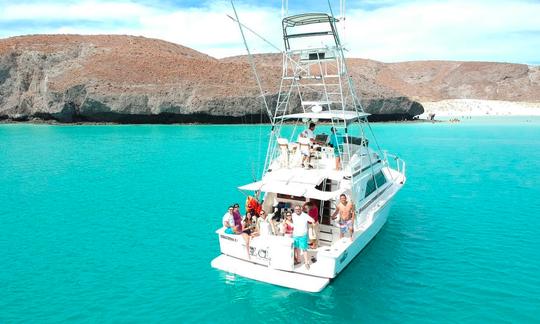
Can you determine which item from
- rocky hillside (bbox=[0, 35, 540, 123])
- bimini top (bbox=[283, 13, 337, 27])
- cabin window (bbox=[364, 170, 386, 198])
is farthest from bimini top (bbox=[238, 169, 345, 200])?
rocky hillside (bbox=[0, 35, 540, 123])

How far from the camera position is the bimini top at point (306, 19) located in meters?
13.3

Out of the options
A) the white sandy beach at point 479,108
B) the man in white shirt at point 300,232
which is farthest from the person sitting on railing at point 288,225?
the white sandy beach at point 479,108

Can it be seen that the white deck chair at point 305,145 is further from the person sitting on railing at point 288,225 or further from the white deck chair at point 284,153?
the person sitting on railing at point 288,225

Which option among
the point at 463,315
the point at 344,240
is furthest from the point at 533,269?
the point at 344,240

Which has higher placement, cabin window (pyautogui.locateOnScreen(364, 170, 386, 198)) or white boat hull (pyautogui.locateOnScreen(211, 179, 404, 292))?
cabin window (pyautogui.locateOnScreen(364, 170, 386, 198))

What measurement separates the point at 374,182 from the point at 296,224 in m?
6.49

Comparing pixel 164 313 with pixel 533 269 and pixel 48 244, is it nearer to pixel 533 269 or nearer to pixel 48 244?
pixel 48 244

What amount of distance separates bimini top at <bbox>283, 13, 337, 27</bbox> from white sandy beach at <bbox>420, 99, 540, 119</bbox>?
129m

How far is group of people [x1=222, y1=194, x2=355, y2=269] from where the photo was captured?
1174cm

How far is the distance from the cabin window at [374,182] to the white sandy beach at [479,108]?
12458 cm

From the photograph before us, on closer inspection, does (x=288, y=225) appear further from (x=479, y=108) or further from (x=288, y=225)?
(x=479, y=108)

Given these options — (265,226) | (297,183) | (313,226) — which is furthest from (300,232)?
(297,183)

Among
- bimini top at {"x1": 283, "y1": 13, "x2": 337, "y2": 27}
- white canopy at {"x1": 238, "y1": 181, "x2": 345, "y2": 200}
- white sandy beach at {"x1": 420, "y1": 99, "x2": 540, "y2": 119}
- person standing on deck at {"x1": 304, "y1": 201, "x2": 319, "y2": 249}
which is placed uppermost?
white sandy beach at {"x1": 420, "y1": 99, "x2": 540, "y2": 119}

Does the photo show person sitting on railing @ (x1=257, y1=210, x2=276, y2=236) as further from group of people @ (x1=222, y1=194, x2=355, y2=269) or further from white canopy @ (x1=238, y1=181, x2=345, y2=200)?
white canopy @ (x1=238, y1=181, x2=345, y2=200)
